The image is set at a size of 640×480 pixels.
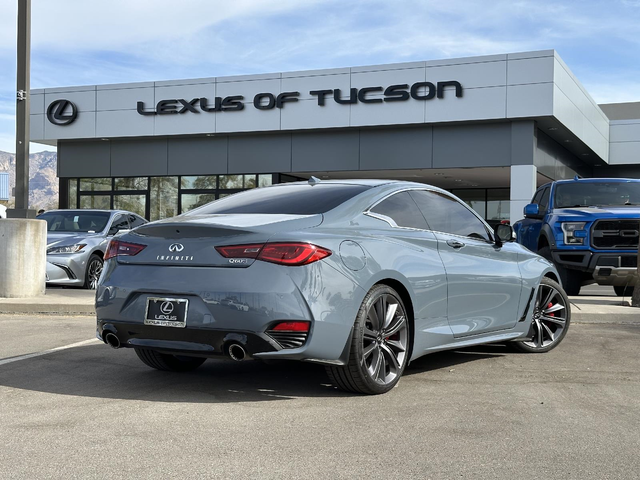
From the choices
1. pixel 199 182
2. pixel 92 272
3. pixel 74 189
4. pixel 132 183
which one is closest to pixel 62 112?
pixel 74 189

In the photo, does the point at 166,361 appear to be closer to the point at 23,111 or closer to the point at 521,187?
the point at 23,111

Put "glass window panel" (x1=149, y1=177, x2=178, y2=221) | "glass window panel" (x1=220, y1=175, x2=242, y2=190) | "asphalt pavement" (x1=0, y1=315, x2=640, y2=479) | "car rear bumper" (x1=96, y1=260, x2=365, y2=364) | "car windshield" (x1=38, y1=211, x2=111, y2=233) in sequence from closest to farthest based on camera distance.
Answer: "asphalt pavement" (x1=0, y1=315, x2=640, y2=479) → "car rear bumper" (x1=96, y1=260, x2=365, y2=364) → "car windshield" (x1=38, y1=211, x2=111, y2=233) → "glass window panel" (x1=220, y1=175, x2=242, y2=190) → "glass window panel" (x1=149, y1=177, x2=178, y2=221)

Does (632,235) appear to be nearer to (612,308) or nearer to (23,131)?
(612,308)

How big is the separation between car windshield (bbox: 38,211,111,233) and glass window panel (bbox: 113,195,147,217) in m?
17.9

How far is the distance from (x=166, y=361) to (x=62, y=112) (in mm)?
29181

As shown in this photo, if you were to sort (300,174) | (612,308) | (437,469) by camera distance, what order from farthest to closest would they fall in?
(300,174)
(612,308)
(437,469)

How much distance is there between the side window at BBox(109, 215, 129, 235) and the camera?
14.9 m

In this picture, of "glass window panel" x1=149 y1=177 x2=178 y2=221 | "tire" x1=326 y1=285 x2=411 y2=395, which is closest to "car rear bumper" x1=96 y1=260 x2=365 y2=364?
"tire" x1=326 y1=285 x2=411 y2=395

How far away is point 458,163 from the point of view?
1126 inches

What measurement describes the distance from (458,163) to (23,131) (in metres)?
18.8

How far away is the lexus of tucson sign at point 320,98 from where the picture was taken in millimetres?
27595

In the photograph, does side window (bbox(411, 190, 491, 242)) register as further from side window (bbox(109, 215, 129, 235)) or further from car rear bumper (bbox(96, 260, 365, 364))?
side window (bbox(109, 215, 129, 235))

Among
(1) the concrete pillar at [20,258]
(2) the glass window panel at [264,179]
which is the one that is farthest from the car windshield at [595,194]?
(2) the glass window panel at [264,179]

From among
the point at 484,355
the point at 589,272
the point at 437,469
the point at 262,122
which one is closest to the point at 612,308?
the point at 589,272
